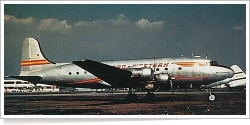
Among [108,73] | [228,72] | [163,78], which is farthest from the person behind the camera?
[108,73]

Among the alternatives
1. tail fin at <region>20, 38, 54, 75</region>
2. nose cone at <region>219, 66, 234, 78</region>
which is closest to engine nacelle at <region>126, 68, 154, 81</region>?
nose cone at <region>219, 66, 234, 78</region>

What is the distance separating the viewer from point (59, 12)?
1088cm

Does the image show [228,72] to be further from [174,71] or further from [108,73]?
[108,73]

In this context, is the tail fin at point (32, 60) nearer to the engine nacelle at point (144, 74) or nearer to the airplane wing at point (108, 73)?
the airplane wing at point (108, 73)

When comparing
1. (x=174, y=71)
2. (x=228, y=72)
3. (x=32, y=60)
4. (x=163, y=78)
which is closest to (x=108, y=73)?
(x=163, y=78)

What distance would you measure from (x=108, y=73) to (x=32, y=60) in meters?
3.90

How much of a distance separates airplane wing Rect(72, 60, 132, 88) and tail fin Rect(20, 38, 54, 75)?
2.30 m

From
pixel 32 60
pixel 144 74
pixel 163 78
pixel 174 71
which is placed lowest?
pixel 163 78

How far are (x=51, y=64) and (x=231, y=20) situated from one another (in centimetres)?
824

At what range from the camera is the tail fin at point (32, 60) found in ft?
43.9

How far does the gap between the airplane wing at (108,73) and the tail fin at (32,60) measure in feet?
7.56

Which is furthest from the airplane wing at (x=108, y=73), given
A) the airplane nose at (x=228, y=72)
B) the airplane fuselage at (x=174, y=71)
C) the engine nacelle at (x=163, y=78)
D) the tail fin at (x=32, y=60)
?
the airplane nose at (x=228, y=72)

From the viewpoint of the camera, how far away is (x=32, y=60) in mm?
14297

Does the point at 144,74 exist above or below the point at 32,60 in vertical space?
below
